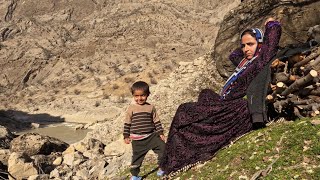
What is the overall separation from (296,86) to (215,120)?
3.69 feet

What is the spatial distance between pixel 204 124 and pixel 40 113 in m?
31.1

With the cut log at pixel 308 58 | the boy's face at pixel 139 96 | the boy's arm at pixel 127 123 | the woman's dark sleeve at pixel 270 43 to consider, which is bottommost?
the boy's arm at pixel 127 123

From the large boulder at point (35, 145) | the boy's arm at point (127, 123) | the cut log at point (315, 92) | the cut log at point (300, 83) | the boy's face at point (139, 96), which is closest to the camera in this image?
the cut log at point (300, 83)

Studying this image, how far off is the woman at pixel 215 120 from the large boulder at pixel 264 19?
290cm

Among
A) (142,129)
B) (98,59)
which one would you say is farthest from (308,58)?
(98,59)

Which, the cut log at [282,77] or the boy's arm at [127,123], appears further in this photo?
the boy's arm at [127,123]

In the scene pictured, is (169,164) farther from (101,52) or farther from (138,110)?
(101,52)

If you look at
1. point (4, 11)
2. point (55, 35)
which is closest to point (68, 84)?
point (55, 35)

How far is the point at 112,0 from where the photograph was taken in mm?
58344

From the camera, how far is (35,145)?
11.0 meters

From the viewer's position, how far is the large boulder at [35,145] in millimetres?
10797

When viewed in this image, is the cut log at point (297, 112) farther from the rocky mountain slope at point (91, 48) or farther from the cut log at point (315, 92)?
the rocky mountain slope at point (91, 48)

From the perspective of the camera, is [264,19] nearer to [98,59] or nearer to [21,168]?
[21,168]

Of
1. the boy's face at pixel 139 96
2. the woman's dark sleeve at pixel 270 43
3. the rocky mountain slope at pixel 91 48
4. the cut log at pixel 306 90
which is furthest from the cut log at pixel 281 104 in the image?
the rocky mountain slope at pixel 91 48
